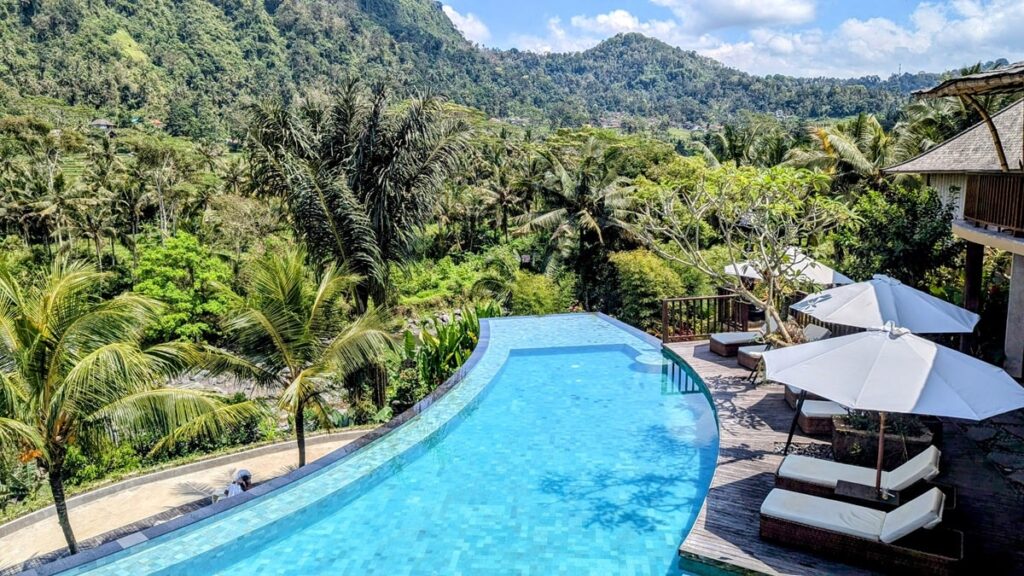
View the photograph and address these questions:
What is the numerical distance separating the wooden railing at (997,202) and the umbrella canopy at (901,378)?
443cm

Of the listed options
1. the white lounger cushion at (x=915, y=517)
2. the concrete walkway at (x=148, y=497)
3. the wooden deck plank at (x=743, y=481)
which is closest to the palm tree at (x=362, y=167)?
the concrete walkway at (x=148, y=497)

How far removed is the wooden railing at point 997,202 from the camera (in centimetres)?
881

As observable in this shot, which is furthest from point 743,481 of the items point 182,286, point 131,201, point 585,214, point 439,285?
point 131,201

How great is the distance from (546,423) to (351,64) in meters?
144

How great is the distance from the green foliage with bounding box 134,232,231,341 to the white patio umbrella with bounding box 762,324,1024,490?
26.4 meters

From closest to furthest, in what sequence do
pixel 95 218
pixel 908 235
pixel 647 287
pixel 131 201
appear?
pixel 908 235, pixel 647 287, pixel 95 218, pixel 131 201

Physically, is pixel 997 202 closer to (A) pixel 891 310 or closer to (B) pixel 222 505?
(A) pixel 891 310

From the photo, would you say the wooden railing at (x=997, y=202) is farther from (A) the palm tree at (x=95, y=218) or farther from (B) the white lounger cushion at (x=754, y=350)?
(A) the palm tree at (x=95, y=218)

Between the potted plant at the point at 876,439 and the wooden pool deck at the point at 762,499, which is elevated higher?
the potted plant at the point at 876,439

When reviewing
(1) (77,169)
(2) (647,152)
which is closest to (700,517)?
(2) (647,152)

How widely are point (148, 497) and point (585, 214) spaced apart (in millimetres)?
16212

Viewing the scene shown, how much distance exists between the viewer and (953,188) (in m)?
13.5

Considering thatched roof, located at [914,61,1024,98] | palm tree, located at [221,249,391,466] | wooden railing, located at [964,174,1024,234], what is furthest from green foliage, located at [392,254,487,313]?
thatched roof, located at [914,61,1024,98]

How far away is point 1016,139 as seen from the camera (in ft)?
38.7
